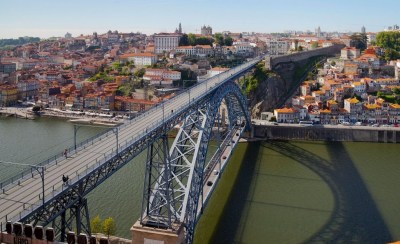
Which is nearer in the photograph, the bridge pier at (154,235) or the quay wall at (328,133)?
the bridge pier at (154,235)

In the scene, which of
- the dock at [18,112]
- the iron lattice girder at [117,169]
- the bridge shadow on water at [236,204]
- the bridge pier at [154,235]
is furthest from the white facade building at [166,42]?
the bridge pier at [154,235]

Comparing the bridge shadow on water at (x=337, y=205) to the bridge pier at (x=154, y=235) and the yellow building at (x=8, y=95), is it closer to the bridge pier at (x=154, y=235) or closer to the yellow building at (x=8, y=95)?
the bridge pier at (x=154, y=235)

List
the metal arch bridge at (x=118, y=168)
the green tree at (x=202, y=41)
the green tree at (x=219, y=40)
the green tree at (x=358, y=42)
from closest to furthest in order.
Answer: the metal arch bridge at (x=118, y=168)
the green tree at (x=358, y=42)
the green tree at (x=202, y=41)
the green tree at (x=219, y=40)

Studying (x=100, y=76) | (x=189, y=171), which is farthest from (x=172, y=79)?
(x=189, y=171)

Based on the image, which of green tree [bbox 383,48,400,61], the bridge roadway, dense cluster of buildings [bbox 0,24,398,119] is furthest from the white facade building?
the bridge roadway

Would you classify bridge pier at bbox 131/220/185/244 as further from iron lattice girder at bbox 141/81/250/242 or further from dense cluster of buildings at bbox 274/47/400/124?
dense cluster of buildings at bbox 274/47/400/124

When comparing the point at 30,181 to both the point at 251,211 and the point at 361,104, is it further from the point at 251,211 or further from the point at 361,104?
the point at 361,104
